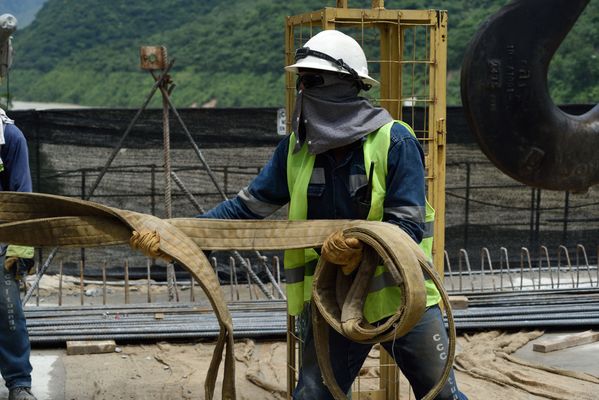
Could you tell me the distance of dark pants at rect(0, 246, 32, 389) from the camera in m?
6.53

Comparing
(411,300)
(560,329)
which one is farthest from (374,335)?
(560,329)

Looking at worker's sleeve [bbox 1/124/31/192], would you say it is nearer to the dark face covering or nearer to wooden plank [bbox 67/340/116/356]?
wooden plank [bbox 67/340/116/356]

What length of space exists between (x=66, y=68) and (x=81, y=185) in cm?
4448

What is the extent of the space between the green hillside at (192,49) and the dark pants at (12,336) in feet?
79.5

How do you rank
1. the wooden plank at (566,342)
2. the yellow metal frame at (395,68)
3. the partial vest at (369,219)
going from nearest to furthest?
the partial vest at (369,219)
the yellow metal frame at (395,68)
the wooden plank at (566,342)

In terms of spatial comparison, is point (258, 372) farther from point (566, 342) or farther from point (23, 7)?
point (23, 7)

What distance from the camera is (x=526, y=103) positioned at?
2701 mm

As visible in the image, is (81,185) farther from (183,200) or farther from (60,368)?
(60,368)

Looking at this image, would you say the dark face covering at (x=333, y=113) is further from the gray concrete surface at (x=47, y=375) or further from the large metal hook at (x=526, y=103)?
the gray concrete surface at (x=47, y=375)

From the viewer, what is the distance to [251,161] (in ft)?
41.2

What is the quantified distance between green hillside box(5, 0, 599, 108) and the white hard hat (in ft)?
83.1

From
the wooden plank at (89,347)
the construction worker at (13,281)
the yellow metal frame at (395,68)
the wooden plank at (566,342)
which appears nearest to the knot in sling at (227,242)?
the yellow metal frame at (395,68)

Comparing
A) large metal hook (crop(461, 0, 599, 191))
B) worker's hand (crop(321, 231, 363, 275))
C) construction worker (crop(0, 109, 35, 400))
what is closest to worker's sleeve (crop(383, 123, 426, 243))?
worker's hand (crop(321, 231, 363, 275))

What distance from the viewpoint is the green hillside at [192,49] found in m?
32.3
